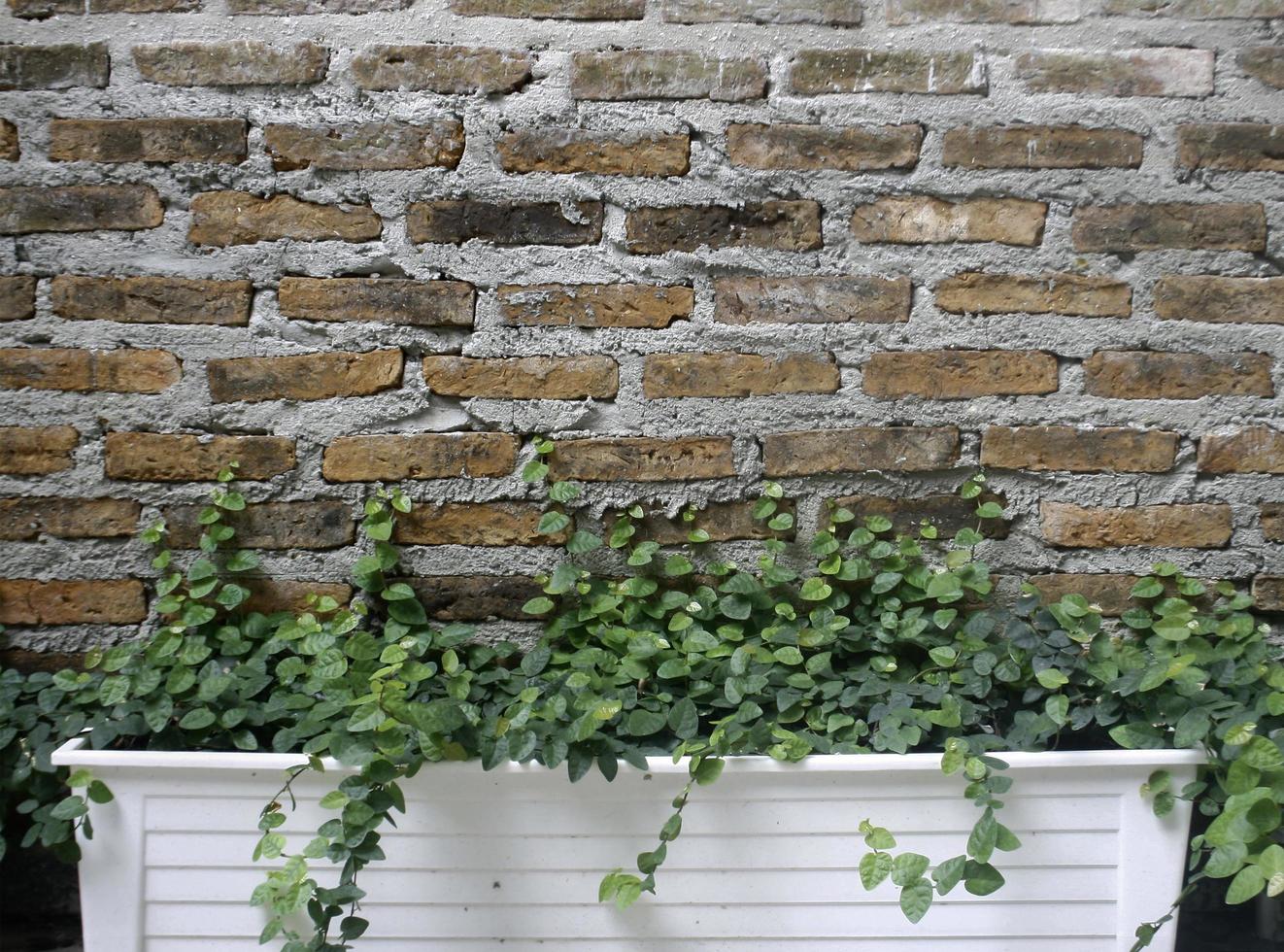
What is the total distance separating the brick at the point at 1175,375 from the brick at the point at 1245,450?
57 mm

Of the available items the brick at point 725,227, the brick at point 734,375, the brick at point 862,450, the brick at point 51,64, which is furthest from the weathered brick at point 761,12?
the brick at point 51,64

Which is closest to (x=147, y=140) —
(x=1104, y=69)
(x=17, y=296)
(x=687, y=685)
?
(x=17, y=296)

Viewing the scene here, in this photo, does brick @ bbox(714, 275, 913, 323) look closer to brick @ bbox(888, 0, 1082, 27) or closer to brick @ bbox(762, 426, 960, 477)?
brick @ bbox(762, 426, 960, 477)

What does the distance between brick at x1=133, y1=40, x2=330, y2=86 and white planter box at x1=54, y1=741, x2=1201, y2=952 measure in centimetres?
89

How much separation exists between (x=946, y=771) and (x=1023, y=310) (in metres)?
0.65

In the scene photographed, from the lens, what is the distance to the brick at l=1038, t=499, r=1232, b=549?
134cm

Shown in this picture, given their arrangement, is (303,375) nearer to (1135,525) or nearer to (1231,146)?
(1135,525)

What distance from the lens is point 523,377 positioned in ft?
4.25

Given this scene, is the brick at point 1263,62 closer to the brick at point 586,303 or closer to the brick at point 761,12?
the brick at point 761,12

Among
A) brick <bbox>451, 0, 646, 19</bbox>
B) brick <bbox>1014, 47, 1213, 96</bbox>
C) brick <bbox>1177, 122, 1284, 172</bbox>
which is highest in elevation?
brick <bbox>451, 0, 646, 19</bbox>

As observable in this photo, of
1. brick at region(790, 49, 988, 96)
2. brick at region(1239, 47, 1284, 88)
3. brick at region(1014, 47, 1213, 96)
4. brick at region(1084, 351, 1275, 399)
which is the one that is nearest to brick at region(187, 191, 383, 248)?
brick at region(790, 49, 988, 96)

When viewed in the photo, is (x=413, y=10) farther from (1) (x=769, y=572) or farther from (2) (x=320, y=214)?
(1) (x=769, y=572)

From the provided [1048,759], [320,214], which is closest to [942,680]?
[1048,759]

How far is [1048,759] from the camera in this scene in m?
1.12
